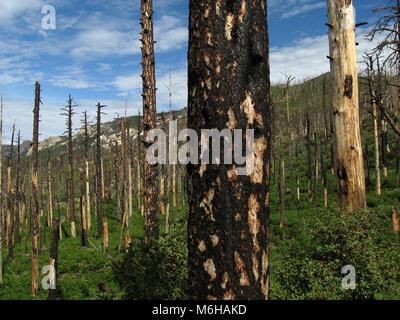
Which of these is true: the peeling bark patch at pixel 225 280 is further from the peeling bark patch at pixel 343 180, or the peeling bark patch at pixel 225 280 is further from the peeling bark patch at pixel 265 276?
the peeling bark patch at pixel 343 180

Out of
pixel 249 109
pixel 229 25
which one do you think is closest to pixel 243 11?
pixel 229 25

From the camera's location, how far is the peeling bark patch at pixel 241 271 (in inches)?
59.6

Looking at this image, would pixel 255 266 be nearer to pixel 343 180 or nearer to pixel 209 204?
pixel 209 204

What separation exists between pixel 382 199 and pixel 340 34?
16.2 m

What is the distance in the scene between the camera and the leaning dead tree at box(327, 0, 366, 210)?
5195mm

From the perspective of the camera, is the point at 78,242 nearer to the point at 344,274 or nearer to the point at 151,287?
the point at 151,287

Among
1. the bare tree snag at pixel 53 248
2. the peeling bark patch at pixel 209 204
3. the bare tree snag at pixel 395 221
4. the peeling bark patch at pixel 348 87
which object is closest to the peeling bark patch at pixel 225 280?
the peeling bark patch at pixel 209 204

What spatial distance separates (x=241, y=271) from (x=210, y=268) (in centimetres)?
17

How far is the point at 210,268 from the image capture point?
5.04 feet

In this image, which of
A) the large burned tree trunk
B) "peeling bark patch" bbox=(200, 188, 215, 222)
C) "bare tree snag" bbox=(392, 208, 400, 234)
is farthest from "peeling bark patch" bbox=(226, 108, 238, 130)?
"bare tree snag" bbox=(392, 208, 400, 234)

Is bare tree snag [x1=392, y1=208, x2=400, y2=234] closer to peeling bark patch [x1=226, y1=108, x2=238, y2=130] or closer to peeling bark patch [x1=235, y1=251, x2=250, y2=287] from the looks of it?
peeling bark patch [x1=235, y1=251, x2=250, y2=287]

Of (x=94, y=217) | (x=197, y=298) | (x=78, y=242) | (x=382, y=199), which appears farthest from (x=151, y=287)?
(x=94, y=217)

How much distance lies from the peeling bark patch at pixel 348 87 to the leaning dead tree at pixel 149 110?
16.3 feet
